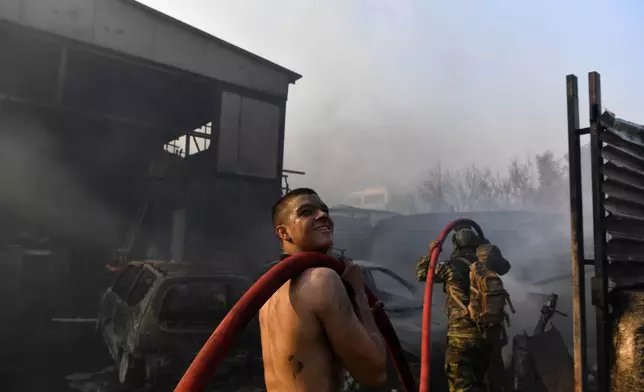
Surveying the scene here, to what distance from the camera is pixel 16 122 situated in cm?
1021

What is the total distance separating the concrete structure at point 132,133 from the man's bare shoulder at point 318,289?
1005 centimetres

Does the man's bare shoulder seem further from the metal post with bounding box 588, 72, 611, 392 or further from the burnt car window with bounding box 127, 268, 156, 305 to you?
the burnt car window with bounding box 127, 268, 156, 305

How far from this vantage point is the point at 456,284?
4.36m

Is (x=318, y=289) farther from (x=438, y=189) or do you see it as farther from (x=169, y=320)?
(x=438, y=189)

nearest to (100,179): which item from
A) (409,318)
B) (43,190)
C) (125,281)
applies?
(43,190)

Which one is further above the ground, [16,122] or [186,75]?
[186,75]

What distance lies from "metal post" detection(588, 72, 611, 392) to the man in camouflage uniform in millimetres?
1314

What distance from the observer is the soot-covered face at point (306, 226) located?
155 cm

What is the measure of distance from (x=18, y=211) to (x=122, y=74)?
4742 millimetres

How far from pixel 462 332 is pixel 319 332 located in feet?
10.3

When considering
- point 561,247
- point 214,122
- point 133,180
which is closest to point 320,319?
point 214,122

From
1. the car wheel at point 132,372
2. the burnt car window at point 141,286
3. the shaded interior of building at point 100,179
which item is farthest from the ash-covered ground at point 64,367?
the shaded interior of building at point 100,179

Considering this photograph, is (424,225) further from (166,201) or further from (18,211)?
(18,211)

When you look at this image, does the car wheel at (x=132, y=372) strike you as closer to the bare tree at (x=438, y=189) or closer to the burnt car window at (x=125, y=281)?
the burnt car window at (x=125, y=281)
